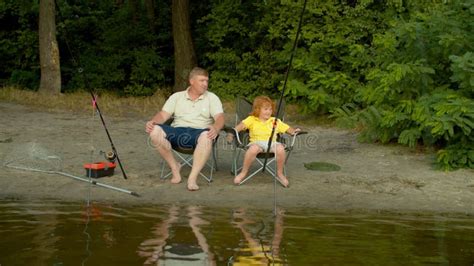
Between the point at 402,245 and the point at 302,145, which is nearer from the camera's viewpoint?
the point at 402,245

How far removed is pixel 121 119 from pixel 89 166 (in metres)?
5.21

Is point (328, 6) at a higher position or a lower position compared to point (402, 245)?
higher

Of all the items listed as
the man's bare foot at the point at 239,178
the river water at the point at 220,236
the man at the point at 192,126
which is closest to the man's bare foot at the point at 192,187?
the man at the point at 192,126

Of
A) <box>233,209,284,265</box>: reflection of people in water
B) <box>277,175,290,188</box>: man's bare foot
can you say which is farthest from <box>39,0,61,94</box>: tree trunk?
<box>233,209,284,265</box>: reflection of people in water

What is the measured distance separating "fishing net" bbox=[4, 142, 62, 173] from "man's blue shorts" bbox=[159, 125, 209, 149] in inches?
53.9

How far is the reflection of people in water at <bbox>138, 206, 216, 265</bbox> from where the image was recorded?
518 centimetres

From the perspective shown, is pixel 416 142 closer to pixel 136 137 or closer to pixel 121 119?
pixel 136 137

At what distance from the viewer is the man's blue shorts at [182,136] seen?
769cm

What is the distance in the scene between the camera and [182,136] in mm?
7719

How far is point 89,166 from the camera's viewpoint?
783 cm

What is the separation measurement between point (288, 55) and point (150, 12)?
210 inches

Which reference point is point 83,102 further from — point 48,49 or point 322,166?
point 322,166

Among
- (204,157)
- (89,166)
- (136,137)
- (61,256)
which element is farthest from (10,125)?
(61,256)

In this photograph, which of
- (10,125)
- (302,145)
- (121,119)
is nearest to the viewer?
(302,145)
